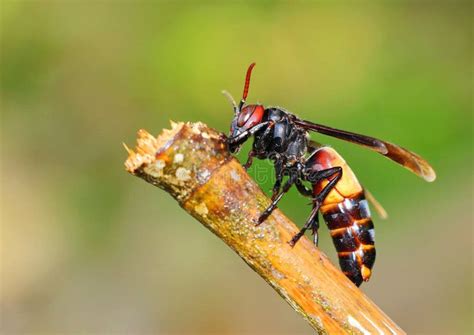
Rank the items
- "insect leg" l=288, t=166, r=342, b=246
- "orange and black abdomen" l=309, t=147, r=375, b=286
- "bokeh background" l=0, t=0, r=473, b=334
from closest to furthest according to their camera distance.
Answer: "insect leg" l=288, t=166, r=342, b=246 → "orange and black abdomen" l=309, t=147, r=375, b=286 → "bokeh background" l=0, t=0, r=473, b=334

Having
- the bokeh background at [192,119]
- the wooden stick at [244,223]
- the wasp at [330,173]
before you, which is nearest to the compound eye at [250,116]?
the wasp at [330,173]

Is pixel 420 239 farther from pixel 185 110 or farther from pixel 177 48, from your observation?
pixel 177 48

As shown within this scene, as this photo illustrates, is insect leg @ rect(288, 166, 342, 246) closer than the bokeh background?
Yes

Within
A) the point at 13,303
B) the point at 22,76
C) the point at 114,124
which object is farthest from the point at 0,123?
the point at 13,303

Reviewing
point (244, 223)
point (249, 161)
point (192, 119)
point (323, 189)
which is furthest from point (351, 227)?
point (192, 119)

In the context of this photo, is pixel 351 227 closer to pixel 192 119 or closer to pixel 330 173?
pixel 330 173

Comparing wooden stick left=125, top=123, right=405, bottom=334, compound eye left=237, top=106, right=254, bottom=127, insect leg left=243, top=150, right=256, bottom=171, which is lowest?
wooden stick left=125, top=123, right=405, bottom=334

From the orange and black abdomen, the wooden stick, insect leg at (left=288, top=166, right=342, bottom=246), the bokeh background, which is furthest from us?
the bokeh background

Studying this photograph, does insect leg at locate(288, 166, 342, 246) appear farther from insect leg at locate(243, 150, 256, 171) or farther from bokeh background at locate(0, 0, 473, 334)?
bokeh background at locate(0, 0, 473, 334)

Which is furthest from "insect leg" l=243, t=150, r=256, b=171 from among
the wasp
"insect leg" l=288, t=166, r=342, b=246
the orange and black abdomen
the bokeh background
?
the bokeh background
